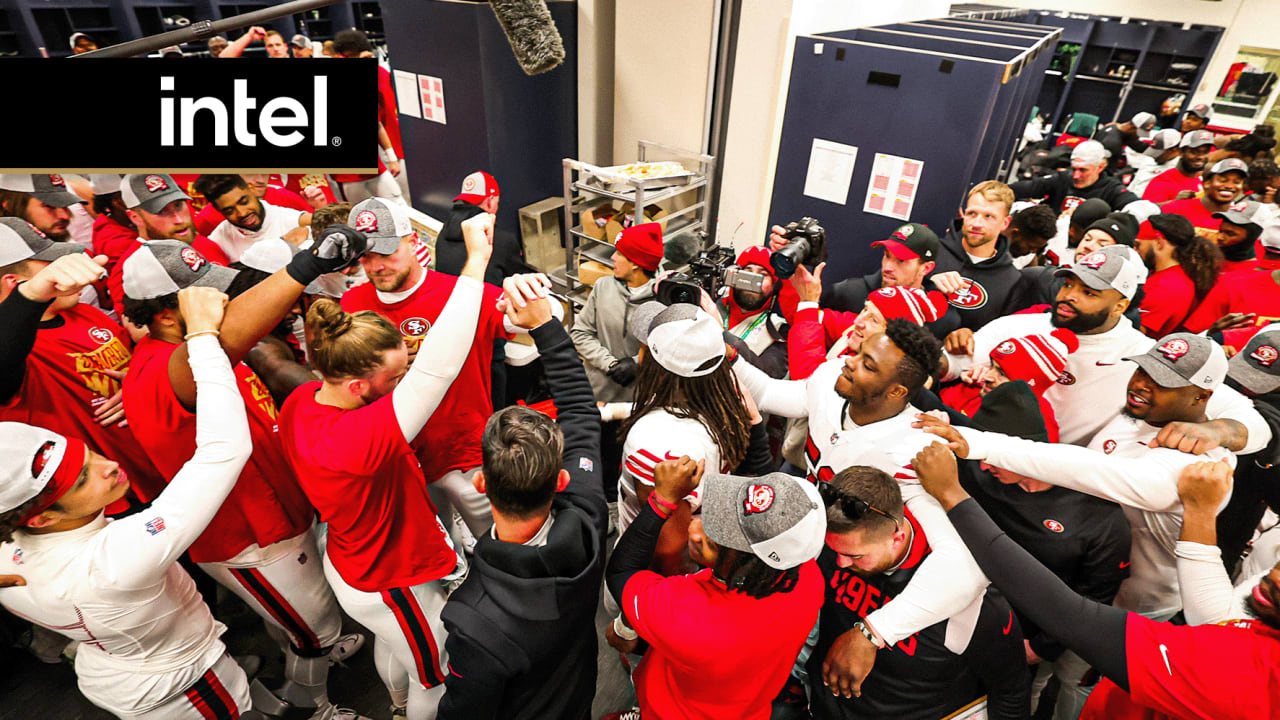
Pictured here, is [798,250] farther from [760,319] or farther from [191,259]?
[191,259]

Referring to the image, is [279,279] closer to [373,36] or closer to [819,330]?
[819,330]

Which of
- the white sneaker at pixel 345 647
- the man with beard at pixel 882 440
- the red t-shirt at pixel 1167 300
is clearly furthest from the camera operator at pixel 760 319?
the white sneaker at pixel 345 647

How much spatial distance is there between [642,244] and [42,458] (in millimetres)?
1963

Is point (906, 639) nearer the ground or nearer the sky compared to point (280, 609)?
nearer the sky

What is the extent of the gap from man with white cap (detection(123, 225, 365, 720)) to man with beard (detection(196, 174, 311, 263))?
3.63 feet

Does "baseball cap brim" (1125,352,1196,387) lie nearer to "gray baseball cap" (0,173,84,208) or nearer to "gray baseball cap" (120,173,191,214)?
"gray baseball cap" (120,173,191,214)

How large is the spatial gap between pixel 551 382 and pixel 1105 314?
79.4 inches

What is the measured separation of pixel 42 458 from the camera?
1279 mm

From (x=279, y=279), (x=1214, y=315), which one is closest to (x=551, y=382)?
(x=279, y=279)

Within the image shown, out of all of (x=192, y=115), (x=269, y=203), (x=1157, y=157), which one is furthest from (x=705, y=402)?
(x=1157, y=157)

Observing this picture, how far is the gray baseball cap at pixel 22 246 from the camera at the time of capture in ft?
5.67

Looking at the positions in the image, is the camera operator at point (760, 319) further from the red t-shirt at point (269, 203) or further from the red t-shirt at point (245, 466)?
the red t-shirt at point (269, 203)

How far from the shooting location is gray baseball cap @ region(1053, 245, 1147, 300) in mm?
2074

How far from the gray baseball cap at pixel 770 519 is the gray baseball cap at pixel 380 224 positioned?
4.98 feet
